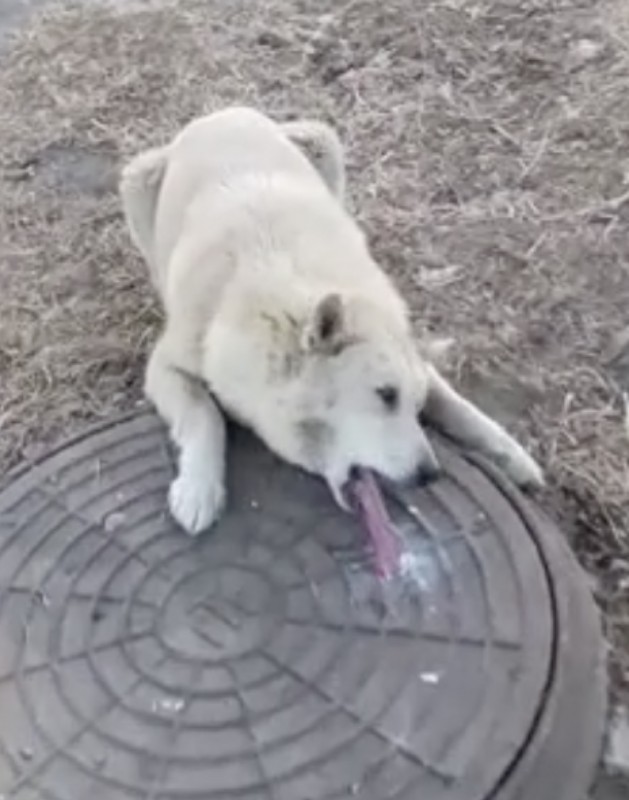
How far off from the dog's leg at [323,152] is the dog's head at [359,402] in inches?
30.6

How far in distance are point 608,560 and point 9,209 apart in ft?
5.51

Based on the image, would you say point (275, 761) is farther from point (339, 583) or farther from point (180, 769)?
point (339, 583)

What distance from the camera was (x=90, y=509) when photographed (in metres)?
2.70

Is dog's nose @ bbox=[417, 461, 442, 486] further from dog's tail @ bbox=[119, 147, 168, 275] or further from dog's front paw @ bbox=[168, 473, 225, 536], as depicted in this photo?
dog's tail @ bbox=[119, 147, 168, 275]

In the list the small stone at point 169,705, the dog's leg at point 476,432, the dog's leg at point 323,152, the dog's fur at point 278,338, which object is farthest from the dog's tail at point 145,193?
the small stone at point 169,705

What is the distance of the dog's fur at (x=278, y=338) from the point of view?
2615 mm

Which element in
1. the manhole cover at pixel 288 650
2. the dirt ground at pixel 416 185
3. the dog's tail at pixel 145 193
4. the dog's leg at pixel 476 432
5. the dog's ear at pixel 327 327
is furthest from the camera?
the dog's tail at pixel 145 193

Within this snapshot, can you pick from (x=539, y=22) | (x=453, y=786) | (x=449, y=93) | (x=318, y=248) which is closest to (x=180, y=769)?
(x=453, y=786)

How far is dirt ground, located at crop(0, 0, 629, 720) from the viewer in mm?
3084

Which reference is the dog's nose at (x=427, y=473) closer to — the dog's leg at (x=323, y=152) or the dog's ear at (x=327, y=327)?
the dog's ear at (x=327, y=327)

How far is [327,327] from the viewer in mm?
2549

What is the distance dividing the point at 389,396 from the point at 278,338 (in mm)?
202

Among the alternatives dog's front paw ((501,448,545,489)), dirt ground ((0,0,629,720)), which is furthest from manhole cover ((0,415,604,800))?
dirt ground ((0,0,629,720))

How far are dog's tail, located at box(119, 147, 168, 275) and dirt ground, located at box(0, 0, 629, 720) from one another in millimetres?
138
